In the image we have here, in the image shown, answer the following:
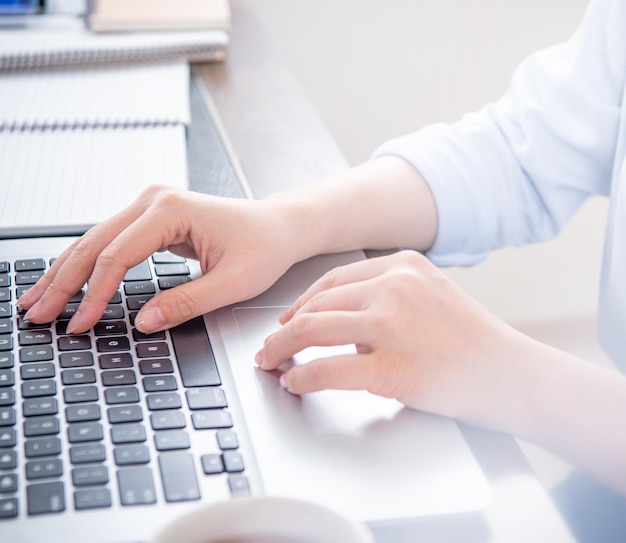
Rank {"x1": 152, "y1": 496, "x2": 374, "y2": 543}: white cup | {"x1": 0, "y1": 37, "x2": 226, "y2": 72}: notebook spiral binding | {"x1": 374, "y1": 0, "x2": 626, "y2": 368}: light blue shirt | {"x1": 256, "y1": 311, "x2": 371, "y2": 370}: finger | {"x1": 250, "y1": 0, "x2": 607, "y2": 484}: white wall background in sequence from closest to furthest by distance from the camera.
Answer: {"x1": 152, "y1": 496, "x2": 374, "y2": 543}: white cup, {"x1": 256, "y1": 311, "x2": 371, "y2": 370}: finger, {"x1": 374, "y1": 0, "x2": 626, "y2": 368}: light blue shirt, {"x1": 0, "y1": 37, "x2": 226, "y2": 72}: notebook spiral binding, {"x1": 250, "y1": 0, "x2": 607, "y2": 484}: white wall background

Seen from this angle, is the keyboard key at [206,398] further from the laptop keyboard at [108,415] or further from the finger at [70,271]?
the finger at [70,271]

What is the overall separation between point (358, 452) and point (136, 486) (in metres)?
0.12

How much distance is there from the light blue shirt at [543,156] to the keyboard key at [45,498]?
1.41 feet

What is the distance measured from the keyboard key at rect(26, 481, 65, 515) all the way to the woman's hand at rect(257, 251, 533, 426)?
0.14 m

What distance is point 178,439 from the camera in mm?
426

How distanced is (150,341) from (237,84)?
51cm

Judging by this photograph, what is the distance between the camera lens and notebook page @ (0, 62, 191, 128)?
0.81 meters

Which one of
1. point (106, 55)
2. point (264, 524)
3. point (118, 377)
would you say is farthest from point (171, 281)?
point (106, 55)

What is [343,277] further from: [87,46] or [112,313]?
[87,46]

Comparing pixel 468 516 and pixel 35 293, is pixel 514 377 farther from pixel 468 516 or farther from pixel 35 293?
pixel 35 293

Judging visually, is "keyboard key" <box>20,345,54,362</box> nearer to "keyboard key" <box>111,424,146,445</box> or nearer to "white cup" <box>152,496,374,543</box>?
"keyboard key" <box>111,424,146,445</box>

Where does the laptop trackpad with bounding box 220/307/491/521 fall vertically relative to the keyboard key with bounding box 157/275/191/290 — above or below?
above

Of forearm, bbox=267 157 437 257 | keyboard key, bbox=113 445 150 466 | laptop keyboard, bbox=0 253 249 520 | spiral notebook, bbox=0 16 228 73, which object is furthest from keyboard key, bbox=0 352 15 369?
spiral notebook, bbox=0 16 228 73

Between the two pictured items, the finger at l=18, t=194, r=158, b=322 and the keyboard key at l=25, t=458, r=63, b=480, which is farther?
the finger at l=18, t=194, r=158, b=322
